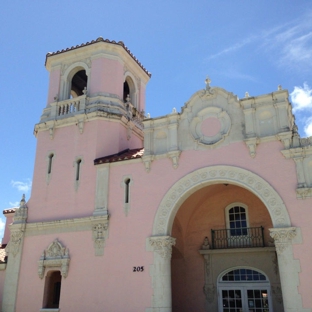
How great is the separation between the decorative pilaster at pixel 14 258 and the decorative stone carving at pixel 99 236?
14.8ft

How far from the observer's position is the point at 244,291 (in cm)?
1847

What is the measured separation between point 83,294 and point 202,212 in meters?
7.29

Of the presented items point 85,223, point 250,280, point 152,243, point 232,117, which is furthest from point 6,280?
point 232,117

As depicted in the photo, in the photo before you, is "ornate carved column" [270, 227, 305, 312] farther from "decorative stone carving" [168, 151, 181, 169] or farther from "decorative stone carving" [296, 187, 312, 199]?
"decorative stone carving" [168, 151, 181, 169]

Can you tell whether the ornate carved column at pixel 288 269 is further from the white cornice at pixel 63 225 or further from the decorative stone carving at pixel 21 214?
the decorative stone carving at pixel 21 214

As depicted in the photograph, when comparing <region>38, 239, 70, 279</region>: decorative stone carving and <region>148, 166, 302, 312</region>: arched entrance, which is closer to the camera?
<region>148, 166, 302, 312</region>: arched entrance

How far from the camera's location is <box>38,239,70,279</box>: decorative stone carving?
18531 millimetres

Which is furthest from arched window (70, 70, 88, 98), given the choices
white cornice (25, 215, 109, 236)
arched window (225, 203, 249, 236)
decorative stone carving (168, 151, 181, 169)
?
arched window (225, 203, 249, 236)

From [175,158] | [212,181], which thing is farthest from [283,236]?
[175,158]

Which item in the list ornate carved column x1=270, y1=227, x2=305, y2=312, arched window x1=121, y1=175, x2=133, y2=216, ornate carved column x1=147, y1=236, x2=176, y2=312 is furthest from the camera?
arched window x1=121, y1=175, x2=133, y2=216

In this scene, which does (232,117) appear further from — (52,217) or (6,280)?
(6,280)

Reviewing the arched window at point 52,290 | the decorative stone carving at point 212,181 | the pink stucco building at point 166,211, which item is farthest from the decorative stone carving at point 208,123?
the arched window at point 52,290

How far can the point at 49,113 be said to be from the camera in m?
22.9

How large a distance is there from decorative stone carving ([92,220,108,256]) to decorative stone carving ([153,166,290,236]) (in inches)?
103
